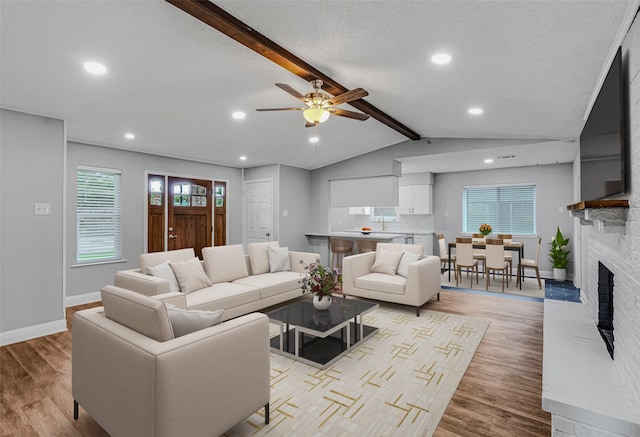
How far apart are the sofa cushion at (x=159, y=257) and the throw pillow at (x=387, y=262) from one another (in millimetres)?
2572

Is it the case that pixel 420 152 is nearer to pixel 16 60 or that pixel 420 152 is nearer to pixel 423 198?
pixel 423 198

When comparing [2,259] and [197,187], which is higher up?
[197,187]

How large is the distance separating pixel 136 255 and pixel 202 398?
15.0 feet

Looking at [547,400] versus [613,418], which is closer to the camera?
[613,418]

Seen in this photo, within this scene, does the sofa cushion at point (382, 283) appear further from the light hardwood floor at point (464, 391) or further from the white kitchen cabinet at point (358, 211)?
the white kitchen cabinet at point (358, 211)

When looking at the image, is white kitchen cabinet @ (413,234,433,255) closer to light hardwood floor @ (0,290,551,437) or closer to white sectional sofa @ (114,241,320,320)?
white sectional sofa @ (114,241,320,320)

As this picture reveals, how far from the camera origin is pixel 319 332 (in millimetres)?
2836

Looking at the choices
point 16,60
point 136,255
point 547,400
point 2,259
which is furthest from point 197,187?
point 547,400

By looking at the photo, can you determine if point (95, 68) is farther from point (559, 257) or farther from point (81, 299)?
point (559, 257)

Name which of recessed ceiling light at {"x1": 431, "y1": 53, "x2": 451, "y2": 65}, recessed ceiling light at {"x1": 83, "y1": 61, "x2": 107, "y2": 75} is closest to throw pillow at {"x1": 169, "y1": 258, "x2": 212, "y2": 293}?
recessed ceiling light at {"x1": 83, "y1": 61, "x2": 107, "y2": 75}

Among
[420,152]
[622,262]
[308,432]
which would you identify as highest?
[420,152]

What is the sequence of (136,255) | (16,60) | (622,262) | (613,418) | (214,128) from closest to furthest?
(613,418)
(622,262)
(16,60)
(214,128)
(136,255)

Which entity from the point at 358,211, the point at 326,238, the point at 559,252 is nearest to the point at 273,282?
the point at 326,238

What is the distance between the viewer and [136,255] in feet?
18.2
